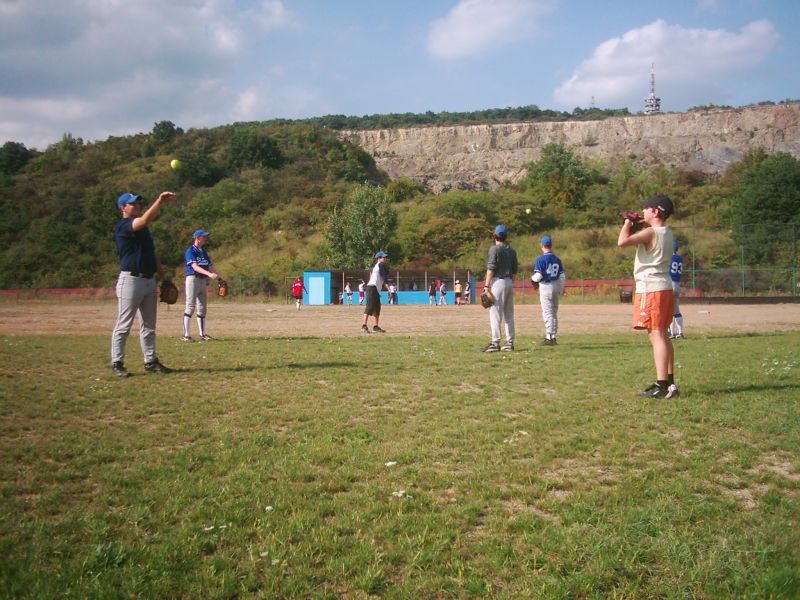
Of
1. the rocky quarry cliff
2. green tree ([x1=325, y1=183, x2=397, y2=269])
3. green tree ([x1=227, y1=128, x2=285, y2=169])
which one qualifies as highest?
the rocky quarry cliff

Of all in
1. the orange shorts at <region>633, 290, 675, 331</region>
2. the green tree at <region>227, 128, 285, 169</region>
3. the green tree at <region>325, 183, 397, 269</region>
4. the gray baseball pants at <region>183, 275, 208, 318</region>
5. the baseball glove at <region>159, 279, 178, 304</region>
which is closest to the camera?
the orange shorts at <region>633, 290, 675, 331</region>

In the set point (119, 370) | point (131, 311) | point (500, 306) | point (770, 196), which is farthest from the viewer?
point (770, 196)

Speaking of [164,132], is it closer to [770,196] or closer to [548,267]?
[770,196]

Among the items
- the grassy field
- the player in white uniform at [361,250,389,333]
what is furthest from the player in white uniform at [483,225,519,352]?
the player in white uniform at [361,250,389,333]

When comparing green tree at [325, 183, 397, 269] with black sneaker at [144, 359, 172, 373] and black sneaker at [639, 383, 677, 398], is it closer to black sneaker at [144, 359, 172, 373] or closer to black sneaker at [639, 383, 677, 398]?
black sneaker at [144, 359, 172, 373]

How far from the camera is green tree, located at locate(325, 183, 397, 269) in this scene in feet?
190

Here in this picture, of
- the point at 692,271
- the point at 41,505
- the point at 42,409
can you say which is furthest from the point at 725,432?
the point at 692,271

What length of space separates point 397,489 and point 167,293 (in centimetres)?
699

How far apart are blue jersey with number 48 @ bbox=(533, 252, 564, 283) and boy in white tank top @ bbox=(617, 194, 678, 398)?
222 inches

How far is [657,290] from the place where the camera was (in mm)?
6348

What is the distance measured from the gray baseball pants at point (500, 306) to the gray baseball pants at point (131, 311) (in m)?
5.48

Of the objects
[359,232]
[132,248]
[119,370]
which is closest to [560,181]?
[359,232]

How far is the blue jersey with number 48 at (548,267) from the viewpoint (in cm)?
1213

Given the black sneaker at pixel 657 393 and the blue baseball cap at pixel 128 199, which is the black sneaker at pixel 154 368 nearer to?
the blue baseball cap at pixel 128 199
